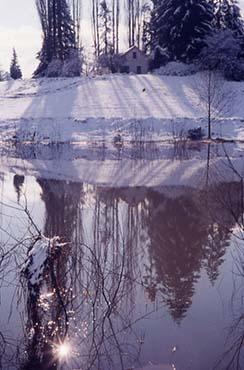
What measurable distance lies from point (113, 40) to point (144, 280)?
5222cm

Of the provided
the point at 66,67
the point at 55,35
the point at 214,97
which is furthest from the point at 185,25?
the point at 55,35

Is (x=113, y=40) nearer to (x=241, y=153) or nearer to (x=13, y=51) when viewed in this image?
(x=13, y=51)

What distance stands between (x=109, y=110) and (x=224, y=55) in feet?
37.5

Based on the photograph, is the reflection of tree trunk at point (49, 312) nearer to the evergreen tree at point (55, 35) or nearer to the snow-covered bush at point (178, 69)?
the snow-covered bush at point (178, 69)

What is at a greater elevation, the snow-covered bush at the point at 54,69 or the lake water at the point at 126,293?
the snow-covered bush at the point at 54,69

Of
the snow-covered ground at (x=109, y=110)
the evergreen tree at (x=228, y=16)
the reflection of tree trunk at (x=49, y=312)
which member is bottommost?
the reflection of tree trunk at (x=49, y=312)

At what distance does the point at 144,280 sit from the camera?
7.79m

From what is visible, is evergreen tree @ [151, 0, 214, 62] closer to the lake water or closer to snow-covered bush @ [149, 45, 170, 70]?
snow-covered bush @ [149, 45, 170, 70]

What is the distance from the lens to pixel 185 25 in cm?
4453

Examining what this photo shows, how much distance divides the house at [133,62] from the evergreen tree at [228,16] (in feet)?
25.8

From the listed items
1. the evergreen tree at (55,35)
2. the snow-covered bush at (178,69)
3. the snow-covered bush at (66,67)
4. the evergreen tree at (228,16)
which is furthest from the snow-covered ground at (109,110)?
the evergreen tree at (228,16)

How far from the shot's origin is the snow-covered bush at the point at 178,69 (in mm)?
46031

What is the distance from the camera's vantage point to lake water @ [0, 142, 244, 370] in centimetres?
579

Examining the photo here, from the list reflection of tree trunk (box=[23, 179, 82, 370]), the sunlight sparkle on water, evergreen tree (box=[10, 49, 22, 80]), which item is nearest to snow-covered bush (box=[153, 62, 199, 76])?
evergreen tree (box=[10, 49, 22, 80])
